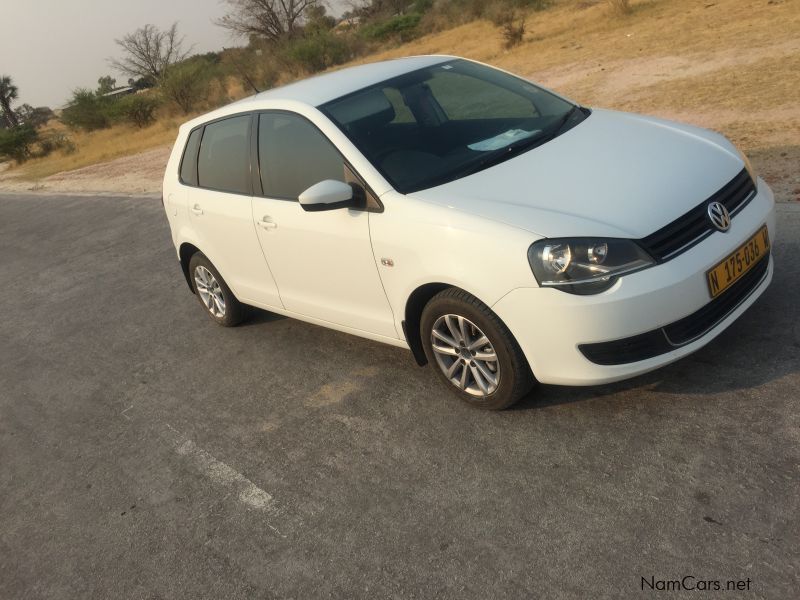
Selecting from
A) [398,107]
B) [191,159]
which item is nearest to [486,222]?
[398,107]

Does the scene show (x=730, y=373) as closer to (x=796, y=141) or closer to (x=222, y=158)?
(x=222, y=158)

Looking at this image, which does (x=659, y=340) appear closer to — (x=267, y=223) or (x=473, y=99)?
(x=473, y=99)

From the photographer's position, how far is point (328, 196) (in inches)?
157

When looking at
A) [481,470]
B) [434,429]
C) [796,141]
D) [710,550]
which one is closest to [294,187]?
[434,429]

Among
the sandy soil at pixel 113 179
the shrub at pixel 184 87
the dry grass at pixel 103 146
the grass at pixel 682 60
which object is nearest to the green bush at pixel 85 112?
the dry grass at pixel 103 146

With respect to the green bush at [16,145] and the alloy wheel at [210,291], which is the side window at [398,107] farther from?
the green bush at [16,145]

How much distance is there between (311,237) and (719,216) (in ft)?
7.19

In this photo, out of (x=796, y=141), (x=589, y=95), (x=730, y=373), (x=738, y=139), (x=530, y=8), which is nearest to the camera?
(x=730, y=373)

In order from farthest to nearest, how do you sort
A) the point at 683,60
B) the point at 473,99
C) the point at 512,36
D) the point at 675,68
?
the point at 512,36 < the point at 683,60 < the point at 675,68 < the point at 473,99

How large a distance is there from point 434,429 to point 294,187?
1691 mm

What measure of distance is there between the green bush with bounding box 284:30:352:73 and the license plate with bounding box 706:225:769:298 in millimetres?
37084

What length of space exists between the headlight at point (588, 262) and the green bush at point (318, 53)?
37390 millimetres

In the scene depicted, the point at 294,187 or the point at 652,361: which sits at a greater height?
the point at 294,187

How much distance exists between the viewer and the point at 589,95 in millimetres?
12461
